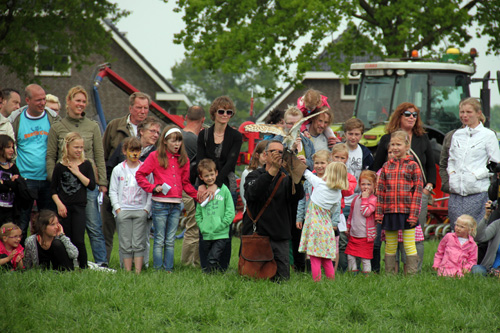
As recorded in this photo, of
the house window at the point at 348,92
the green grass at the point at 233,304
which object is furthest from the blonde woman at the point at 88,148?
the house window at the point at 348,92

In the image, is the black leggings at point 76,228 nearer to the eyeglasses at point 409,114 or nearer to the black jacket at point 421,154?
the black jacket at point 421,154

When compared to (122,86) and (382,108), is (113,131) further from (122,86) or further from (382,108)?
(122,86)

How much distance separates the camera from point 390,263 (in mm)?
7812

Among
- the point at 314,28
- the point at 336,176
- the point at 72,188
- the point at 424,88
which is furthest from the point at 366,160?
the point at 314,28

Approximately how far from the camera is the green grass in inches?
225

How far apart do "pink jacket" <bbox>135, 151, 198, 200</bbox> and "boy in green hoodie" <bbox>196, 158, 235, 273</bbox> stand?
0.90ft

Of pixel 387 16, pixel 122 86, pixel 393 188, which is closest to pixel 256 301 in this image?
pixel 393 188

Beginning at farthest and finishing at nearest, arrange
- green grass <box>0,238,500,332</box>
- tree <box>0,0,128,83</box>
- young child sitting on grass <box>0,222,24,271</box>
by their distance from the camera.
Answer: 1. tree <box>0,0,128,83</box>
2. young child sitting on grass <box>0,222,24,271</box>
3. green grass <box>0,238,500,332</box>

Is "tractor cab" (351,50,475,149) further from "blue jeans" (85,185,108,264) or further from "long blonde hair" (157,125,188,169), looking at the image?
"blue jeans" (85,185,108,264)

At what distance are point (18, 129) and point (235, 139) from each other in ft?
8.60

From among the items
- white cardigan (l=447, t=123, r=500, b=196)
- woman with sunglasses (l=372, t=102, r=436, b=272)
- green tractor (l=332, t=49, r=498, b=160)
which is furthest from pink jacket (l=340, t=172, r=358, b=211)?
green tractor (l=332, t=49, r=498, b=160)

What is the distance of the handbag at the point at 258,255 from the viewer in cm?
688

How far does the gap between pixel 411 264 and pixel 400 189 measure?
0.89 meters

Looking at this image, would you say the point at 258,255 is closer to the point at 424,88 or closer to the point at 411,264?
the point at 411,264
